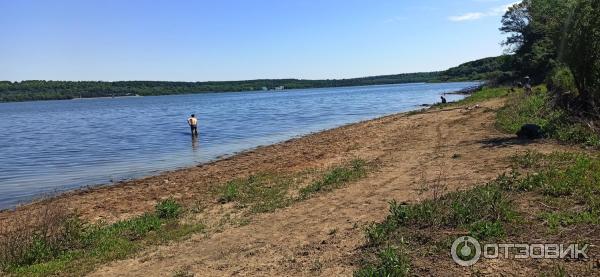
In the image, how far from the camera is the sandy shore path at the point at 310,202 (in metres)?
6.70

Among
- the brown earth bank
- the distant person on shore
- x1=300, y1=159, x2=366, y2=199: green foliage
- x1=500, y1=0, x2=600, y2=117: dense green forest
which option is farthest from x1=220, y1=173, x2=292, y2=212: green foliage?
the distant person on shore

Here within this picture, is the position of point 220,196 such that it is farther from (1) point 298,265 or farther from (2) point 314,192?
(1) point 298,265

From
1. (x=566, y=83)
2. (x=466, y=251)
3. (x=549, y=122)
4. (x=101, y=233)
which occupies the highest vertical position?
(x=566, y=83)

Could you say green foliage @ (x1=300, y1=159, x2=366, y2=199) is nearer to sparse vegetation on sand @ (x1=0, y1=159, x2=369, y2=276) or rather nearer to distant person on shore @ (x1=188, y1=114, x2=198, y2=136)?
sparse vegetation on sand @ (x1=0, y1=159, x2=369, y2=276)

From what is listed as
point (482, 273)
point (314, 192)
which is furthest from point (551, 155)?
point (482, 273)

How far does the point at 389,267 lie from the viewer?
531 centimetres

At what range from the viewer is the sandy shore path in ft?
22.0

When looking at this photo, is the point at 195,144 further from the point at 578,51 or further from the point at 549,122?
the point at 578,51

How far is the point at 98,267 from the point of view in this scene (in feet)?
24.3

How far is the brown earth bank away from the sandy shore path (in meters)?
0.02

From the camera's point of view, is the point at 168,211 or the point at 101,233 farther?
the point at 168,211

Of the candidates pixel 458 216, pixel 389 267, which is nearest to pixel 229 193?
pixel 458 216

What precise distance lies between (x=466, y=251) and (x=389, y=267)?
3.37 ft

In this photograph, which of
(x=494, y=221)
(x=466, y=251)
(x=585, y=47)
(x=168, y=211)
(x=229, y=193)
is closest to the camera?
(x=466, y=251)
